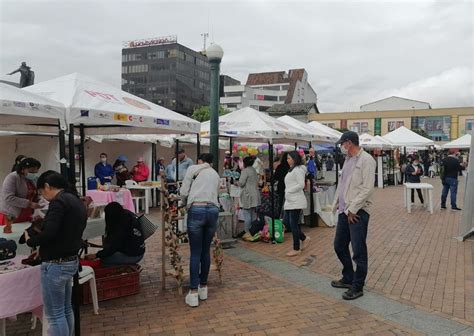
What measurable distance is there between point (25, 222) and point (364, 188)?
401 centimetres

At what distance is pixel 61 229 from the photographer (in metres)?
3.04

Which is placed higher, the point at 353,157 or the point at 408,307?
the point at 353,157

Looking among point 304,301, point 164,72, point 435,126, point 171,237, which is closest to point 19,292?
point 171,237

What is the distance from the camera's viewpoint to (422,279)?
216 inches

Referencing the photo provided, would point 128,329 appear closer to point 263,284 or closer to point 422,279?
point 263,284

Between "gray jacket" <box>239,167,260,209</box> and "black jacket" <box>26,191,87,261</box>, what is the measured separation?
4.86 m

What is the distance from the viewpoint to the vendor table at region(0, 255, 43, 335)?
130 inches

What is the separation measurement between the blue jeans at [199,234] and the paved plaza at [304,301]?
40 centimetres

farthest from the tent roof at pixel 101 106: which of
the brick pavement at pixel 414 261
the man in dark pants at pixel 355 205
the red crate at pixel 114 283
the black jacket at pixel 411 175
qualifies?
A: the black jacket at pixel 411 175

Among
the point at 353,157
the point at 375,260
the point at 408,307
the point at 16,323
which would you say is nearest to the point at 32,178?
the point at 16,323

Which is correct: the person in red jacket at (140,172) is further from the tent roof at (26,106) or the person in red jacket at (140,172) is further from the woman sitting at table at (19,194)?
the tent roof at (26,106)

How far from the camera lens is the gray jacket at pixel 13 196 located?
4613 millimetres

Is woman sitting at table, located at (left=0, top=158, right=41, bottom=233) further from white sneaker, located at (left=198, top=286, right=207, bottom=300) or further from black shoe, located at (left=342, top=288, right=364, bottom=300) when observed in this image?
black shoe, located at (left=342, top=288, right=364, bottom=300)

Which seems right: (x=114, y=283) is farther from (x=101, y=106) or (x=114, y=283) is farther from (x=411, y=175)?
(x=411, y=175)
